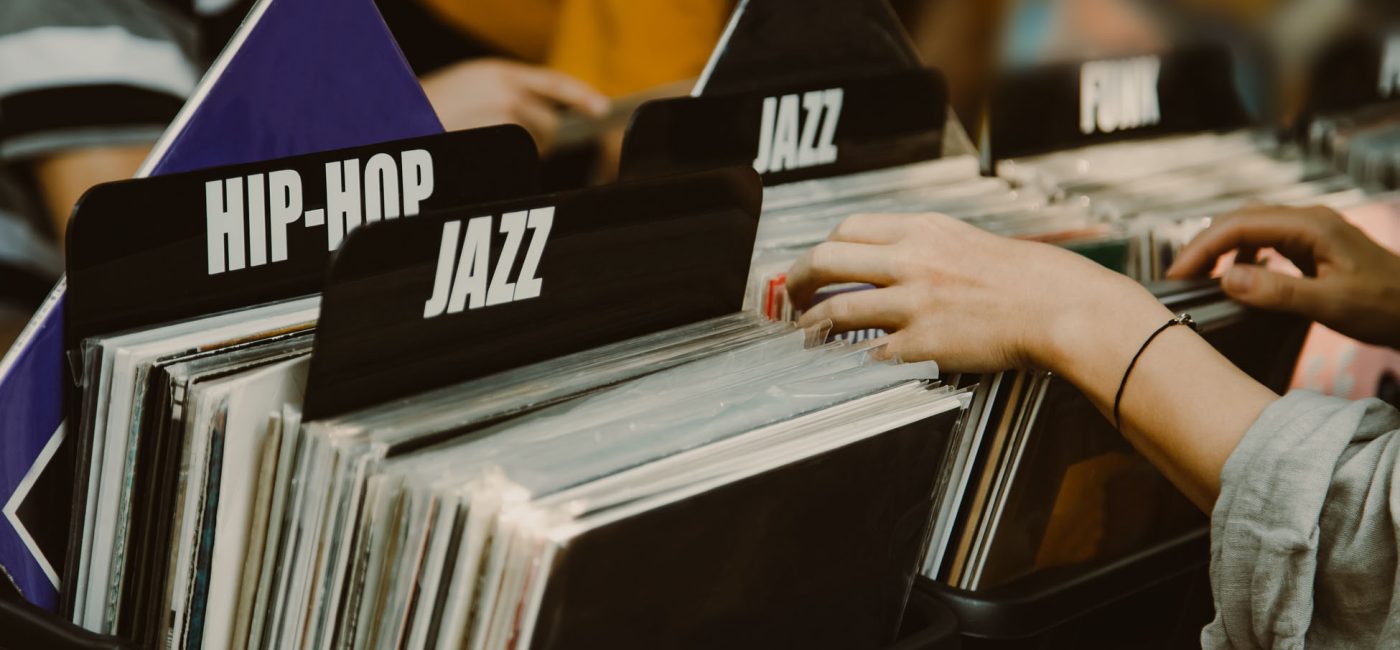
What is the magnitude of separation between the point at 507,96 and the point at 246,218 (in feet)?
1.55

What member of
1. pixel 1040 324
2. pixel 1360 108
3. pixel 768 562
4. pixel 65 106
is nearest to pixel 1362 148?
pixel 1360 108

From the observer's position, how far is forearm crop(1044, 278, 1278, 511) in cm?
94

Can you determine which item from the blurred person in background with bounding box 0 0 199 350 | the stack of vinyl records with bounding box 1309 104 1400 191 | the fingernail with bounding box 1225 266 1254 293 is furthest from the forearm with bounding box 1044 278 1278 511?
the stack of vinyl records with bounding box 1309 104 1400 191

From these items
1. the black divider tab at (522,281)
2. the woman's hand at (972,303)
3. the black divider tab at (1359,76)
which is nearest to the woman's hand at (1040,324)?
the woman's hand at (972,303)

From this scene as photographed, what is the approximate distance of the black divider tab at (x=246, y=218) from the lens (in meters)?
0.80

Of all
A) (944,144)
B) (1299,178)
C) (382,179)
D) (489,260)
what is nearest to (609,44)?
(944,144)

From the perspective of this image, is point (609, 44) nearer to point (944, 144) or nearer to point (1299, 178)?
point (944, 144)

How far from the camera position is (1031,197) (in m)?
1.25

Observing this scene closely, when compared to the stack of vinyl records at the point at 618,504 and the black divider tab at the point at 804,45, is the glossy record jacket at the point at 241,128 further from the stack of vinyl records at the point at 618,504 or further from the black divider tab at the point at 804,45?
the black divider tab at the point at 804,45

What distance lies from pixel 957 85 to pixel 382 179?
0.99m

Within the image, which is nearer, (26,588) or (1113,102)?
(26,588)

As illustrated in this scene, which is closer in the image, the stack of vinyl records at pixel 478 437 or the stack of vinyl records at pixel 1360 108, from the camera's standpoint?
the stack of vinyl records at pixel 478 437

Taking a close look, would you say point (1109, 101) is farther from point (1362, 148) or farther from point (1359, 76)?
point (1359, 76)

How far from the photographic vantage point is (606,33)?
136cm
